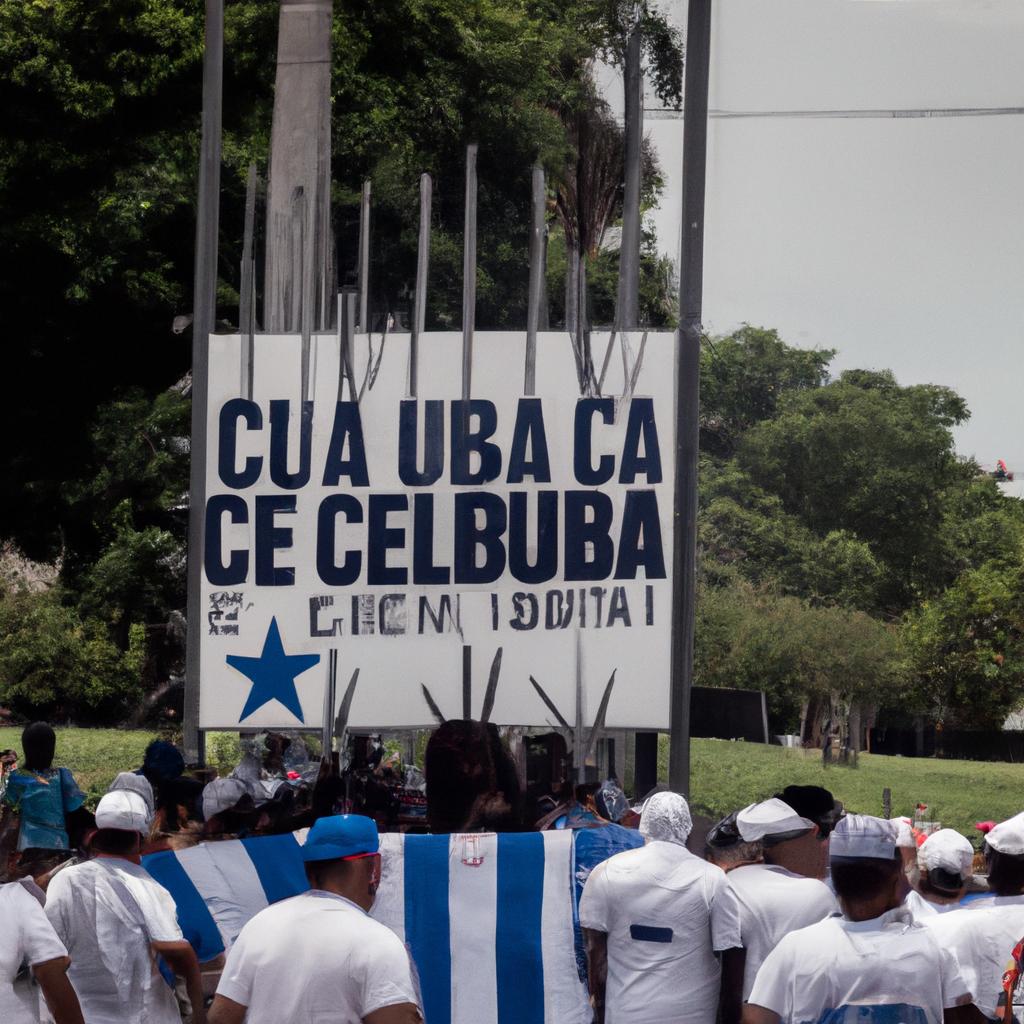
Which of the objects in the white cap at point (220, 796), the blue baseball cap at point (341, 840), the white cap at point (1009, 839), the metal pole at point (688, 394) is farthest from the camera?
the metal pole at point (688, 394)

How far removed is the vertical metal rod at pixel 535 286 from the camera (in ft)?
29.5

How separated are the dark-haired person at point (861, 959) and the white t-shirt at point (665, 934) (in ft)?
4.85

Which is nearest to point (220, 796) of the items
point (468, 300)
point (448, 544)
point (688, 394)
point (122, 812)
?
point (448, 544)

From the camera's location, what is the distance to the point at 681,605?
349 inches

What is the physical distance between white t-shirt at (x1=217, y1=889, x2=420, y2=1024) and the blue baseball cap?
0.33 feet

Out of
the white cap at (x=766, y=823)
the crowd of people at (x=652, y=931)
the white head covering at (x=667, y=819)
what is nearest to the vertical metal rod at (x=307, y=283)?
the crowd of people at (x=652, y=931)

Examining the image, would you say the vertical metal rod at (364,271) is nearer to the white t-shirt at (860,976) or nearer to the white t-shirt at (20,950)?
the white t-shirt at (20,950)

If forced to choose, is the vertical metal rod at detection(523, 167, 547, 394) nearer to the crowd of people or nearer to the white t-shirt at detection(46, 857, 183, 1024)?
the crowd of people

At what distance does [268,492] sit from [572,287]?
1.98 meters

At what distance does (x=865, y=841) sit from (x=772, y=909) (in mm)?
1634

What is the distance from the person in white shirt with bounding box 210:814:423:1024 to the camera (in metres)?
4.14

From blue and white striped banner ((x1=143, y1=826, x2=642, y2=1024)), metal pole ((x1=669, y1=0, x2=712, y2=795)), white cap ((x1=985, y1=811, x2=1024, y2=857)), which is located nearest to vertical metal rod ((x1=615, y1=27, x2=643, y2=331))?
metal pole ((x1=669, y1=0, x2=712, y2=795))

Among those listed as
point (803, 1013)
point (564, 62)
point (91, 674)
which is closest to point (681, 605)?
point (803, 1013)

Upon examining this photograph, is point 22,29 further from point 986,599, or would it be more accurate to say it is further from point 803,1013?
point 803,1013
